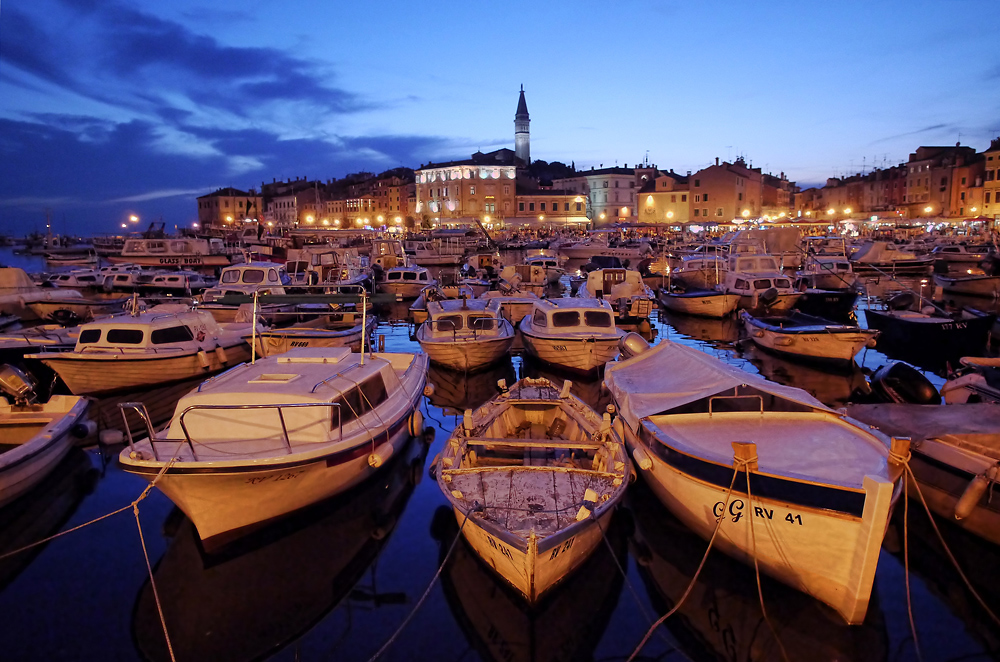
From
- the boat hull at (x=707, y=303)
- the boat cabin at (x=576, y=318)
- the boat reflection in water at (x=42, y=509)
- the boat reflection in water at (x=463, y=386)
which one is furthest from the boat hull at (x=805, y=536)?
the boat hull at (x=707, y=303)

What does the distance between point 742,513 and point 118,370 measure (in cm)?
1563

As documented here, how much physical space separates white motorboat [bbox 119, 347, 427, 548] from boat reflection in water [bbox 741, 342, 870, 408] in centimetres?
1235

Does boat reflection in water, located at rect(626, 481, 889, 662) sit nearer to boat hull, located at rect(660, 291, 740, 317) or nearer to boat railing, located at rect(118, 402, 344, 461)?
boat railing, located at rect(118, 402, 344, 461)

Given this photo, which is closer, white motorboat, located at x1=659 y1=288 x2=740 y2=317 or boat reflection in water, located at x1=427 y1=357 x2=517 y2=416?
boat reflection in water, located at x1=427 y1=357 x2=517 y2=416

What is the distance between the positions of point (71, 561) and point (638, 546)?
8.25 m

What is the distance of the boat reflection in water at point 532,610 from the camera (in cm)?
675

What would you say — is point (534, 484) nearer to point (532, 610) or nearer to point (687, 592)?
point (532, 610)

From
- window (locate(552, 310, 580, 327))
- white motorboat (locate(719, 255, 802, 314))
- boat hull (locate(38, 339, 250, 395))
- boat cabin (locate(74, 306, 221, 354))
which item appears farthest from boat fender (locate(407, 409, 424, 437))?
white motorboat (locate(719, 255, 802, 314))

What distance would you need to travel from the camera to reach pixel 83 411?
1187 cm

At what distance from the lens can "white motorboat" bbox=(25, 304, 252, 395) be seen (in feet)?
51.2

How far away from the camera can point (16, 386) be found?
486 inches

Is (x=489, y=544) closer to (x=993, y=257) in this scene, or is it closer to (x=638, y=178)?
(x=993, y=257)

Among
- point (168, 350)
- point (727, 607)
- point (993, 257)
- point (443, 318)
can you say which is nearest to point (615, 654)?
point (727, 607)

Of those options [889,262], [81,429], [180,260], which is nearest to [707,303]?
[889,262]
